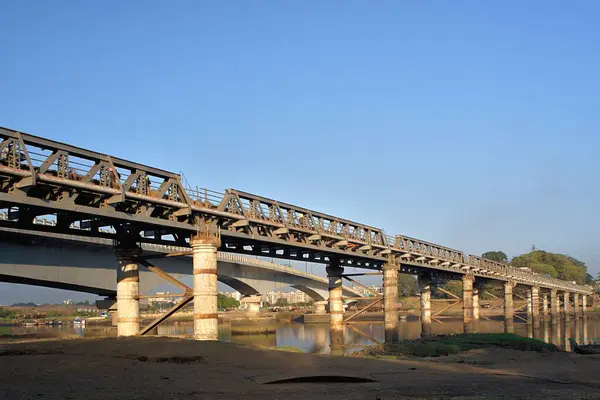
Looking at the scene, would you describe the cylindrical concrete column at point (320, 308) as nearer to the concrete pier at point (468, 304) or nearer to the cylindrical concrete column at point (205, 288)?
the concrete pier at point (468, 304)

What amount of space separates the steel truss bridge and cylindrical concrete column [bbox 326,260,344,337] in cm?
130

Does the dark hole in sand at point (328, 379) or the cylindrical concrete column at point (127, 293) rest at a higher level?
the cylindrical concrete column at point (127, 293)

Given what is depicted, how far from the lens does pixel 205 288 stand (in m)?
29.1

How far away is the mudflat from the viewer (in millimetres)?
14625

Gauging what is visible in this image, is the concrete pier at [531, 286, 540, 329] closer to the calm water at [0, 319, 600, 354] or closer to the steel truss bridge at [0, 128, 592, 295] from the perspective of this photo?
the calm water at [0, 319, 600, 354]

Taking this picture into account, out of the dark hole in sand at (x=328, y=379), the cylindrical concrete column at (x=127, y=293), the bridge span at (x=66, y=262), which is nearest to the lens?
the dark hole in sand at (x=328, y=379)

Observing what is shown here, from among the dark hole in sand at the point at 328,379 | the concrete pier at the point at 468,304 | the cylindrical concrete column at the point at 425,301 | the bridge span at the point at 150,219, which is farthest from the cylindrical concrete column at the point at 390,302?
the dark hole in sand at the point at 328,379

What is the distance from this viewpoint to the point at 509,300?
8731 centimetres

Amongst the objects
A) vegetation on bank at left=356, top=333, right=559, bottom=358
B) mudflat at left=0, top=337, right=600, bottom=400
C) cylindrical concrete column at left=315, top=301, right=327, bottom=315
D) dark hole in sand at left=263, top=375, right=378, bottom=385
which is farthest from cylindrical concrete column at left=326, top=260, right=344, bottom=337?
cylindrical concrete column at left=315, top=301, right=327, bottom=315

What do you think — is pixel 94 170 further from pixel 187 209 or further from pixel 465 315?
pixel 465 315

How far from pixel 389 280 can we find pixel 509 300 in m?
42.7

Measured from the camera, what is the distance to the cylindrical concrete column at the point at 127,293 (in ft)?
100

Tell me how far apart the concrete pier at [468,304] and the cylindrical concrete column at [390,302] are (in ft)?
75.4

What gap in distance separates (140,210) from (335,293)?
26659mm
